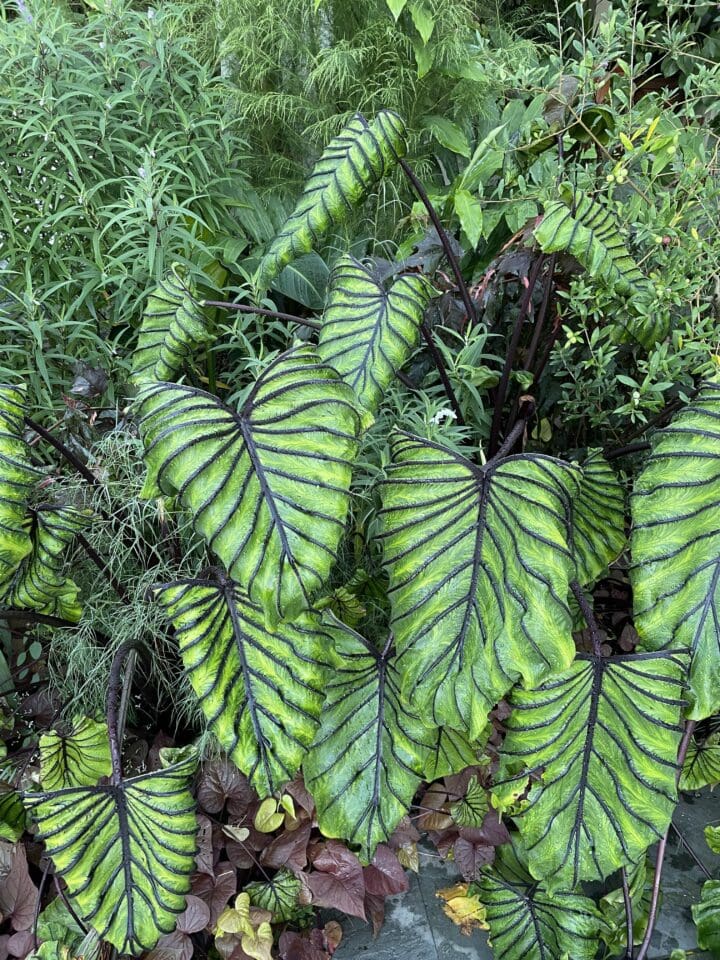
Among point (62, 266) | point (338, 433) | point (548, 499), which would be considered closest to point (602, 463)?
point (548, 499)

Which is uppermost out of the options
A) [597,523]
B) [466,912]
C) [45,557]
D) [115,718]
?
[597,523]

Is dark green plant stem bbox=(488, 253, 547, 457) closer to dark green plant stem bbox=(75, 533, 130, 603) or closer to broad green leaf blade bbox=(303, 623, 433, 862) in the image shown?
broad green leaf blade bbox=(303, 623, 433, 862)

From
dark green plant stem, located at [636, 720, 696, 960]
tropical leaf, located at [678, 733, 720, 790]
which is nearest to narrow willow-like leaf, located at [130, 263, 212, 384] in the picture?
dark green plant stem, located at [636, 720, 696, 960]

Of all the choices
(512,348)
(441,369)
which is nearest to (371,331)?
(441,369)

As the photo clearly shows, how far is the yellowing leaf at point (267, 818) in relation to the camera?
3.68 ft

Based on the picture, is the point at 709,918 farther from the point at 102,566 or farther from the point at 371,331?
the point at 102,566

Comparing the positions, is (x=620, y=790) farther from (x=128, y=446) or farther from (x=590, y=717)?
(x=128, y=446)

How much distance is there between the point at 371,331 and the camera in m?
1.12

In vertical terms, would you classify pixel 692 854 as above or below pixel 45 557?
below

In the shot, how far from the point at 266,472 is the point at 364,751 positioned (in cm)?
48

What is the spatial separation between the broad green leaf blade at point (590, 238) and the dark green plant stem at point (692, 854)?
101 cm

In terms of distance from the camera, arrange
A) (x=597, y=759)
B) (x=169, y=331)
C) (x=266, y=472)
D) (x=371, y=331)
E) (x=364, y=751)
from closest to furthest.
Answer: (x=266, y=472) < (x=597, y=759) < (x=364, y=751) < (x=371, y=331) < (x=169, y=331)

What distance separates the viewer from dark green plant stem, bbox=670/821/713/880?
1212mm

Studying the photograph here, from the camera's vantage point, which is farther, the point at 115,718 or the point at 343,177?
the point at 343,177
